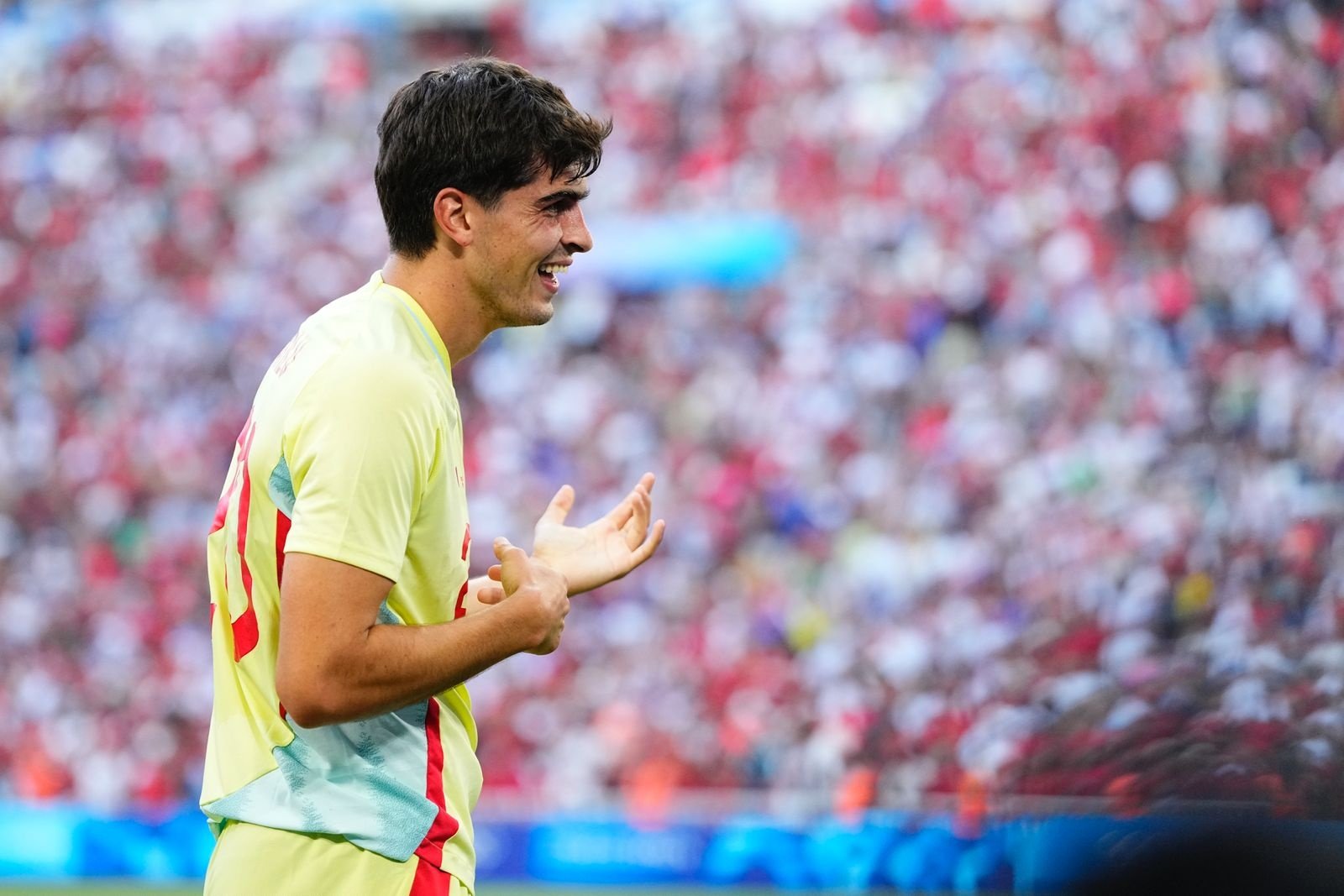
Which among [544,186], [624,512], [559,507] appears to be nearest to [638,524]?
[624,512]

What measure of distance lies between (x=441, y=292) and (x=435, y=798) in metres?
0.77

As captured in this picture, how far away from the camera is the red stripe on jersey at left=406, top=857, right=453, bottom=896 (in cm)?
243

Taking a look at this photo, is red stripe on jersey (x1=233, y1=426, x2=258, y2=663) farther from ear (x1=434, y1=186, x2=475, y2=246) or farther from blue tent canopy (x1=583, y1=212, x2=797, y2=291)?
blue tent canopy (x1=583, y1=212, x2=797, y2=291)

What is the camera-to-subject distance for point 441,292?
262 cm

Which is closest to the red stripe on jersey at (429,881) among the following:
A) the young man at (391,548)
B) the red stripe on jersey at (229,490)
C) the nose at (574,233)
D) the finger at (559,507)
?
the young man at (391,548)

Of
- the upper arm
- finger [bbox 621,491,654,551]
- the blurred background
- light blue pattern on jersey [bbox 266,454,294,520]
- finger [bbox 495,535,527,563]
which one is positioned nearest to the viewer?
the upper arm

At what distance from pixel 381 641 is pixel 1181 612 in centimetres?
747

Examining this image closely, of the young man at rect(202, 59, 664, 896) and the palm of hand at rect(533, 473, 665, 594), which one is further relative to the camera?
the palm of hand at rect(533, 473, 665, 594)

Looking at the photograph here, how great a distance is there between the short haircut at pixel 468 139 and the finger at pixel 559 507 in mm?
569

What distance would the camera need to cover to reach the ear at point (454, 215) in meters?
2.56

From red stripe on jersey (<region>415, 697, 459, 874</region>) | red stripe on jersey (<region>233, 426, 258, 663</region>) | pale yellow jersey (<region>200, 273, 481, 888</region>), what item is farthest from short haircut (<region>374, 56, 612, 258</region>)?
red stripe on jersey (<region>415, 697, 459, 874</region>)

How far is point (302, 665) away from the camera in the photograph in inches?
89.4

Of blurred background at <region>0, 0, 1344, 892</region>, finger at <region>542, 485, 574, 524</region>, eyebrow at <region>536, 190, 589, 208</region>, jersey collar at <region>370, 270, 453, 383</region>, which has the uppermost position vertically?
blurred background at <region>0, 0, 1344, 892</region>

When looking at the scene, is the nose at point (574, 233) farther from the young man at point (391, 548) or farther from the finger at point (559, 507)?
the finger at point (559, 507)
